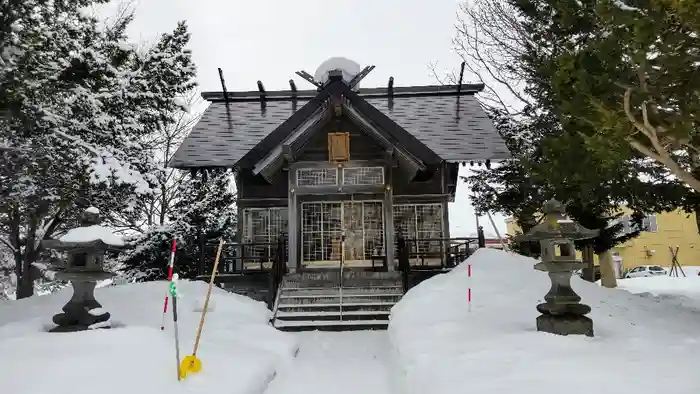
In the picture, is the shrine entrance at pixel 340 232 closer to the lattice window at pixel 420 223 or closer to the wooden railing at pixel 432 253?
the lattice window at pixel 420 223

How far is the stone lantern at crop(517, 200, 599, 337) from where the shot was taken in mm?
6137

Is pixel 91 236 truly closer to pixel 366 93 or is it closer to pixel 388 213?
pixel 388 213

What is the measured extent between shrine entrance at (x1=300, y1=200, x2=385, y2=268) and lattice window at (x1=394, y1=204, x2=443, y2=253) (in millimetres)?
962

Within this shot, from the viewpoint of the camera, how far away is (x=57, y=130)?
956 centimetres

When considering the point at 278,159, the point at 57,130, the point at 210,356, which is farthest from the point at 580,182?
the point at 57,130

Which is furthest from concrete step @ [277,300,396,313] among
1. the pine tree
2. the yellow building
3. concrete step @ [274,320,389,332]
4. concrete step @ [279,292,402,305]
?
the yellow building

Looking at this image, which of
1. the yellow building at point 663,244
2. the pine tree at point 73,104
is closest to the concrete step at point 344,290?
the pine tree at point 73,104

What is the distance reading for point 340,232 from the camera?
45.5ft

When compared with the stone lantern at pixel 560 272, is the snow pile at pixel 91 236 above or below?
above

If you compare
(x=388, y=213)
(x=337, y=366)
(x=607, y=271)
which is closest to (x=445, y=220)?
(x=388, y=213)

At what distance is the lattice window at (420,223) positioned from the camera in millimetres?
14453

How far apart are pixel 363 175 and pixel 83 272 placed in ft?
26.9

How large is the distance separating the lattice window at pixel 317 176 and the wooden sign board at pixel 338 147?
0.54m

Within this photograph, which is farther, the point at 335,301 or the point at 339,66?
the point at 339,66
